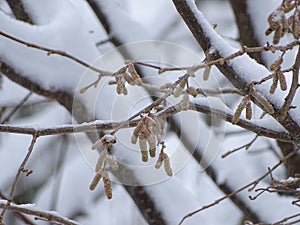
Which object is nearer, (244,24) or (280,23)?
(280,23)

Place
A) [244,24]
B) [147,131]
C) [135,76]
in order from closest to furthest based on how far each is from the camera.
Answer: [147,131], [135,76], [244,24]

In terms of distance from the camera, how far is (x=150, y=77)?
1.72 m

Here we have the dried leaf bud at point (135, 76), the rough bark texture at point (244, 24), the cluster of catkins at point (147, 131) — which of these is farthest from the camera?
the rough bark texture at point (244, 24)

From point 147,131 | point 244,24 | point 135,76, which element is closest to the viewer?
point 147,131

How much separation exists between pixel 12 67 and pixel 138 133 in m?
0.77

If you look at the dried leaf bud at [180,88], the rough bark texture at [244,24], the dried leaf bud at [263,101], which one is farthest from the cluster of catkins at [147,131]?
the rough bark texture at [244,24]

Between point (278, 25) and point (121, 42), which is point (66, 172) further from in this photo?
point (278, 25)

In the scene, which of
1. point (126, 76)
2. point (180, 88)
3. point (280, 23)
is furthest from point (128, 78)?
point (280, 23)

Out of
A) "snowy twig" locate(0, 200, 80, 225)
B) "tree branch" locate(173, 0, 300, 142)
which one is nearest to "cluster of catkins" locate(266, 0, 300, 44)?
"tree branch" locate(173, 0, 300, 142)

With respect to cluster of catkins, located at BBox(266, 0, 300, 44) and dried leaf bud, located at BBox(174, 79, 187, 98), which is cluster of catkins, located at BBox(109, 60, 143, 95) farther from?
cluster of catkins, located at BBox(266, 0, 300, 44)

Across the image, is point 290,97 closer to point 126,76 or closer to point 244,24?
point 126,76

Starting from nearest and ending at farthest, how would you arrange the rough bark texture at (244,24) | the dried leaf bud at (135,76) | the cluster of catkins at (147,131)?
the cluster of catkins at (147,131) → the dried leaf bud at (135,76) → the rough bark texture at (244,24)

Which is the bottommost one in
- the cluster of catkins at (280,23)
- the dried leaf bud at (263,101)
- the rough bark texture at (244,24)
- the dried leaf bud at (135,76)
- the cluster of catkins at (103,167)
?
the cluster of catkins at (103,167)

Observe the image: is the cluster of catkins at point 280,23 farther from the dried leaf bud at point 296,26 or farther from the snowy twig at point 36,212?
the snowy twig at point 36,212
